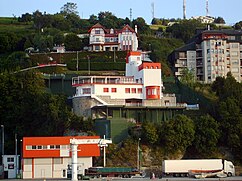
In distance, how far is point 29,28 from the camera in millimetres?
152250

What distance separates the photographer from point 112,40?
125m

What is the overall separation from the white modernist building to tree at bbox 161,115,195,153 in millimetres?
7988

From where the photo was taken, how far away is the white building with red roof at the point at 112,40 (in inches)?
4850

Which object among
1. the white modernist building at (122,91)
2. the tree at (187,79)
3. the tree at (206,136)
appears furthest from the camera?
the tree at (187,79)

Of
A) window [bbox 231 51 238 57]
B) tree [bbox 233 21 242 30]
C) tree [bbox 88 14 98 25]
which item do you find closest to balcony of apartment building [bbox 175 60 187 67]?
window [bbox 231 51 238 57]

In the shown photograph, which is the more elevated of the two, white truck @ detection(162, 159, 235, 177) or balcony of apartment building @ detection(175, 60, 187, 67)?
→ balcony of apartment building @ detection(175, 60, 187, 67)

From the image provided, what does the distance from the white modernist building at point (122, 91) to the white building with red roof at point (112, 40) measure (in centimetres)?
3250

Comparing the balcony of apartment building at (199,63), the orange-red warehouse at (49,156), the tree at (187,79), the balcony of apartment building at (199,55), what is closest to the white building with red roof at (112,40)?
the balcony of apartment building at (199,55)

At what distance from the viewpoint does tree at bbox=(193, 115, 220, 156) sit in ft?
264

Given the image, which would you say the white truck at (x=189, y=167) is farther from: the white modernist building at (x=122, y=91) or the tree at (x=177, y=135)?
the white modernist building at (x=122, y=91)

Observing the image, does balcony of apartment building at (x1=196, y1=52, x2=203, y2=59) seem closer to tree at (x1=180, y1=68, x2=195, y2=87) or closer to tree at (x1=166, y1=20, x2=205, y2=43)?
tree at (x1=180, y1=68, x2=195, y2=87)

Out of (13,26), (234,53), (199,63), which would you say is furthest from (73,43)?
(13,26)

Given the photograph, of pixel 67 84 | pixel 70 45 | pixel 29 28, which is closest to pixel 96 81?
pixel 67 84

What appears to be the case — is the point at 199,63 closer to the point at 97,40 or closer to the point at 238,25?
the point at 97,40
